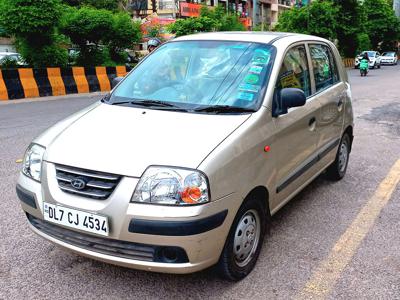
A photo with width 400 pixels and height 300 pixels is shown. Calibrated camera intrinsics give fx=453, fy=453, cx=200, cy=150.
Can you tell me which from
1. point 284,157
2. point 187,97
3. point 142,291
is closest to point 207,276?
point 142,291

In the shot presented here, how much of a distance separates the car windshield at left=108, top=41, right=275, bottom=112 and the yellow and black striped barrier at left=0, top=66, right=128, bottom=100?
884 centimetres

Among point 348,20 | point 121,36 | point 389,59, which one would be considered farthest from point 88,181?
point 389,59

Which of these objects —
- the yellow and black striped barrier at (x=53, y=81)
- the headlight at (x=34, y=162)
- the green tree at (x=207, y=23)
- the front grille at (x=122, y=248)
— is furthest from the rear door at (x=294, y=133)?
the green tree at (x=207, y=23)

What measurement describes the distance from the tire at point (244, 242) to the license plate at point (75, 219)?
0.78 meters

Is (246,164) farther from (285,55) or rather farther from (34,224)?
(34,224)

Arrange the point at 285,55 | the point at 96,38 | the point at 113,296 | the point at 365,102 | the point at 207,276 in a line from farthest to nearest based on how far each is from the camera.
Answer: the point at 96,38, the point at 365,102, the point at 285,55, the point at 207,276, the point at 113,296

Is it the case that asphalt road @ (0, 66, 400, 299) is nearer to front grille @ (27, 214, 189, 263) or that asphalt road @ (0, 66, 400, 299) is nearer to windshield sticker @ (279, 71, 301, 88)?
front grille @ (27, 214, 189, 263)

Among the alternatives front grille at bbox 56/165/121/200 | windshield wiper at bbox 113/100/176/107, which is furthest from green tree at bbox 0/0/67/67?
front grille at bbox 56/165/121/200

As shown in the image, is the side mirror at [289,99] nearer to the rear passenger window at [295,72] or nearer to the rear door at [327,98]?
the rear passenger window at [295,72]

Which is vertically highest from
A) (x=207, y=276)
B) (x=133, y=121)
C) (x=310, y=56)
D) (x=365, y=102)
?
(x=310, y=56)

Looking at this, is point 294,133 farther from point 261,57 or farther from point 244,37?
point 244,37

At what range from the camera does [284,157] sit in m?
3.48

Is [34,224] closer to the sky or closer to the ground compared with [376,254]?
closer to the sky

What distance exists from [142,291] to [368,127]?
23.0ft
